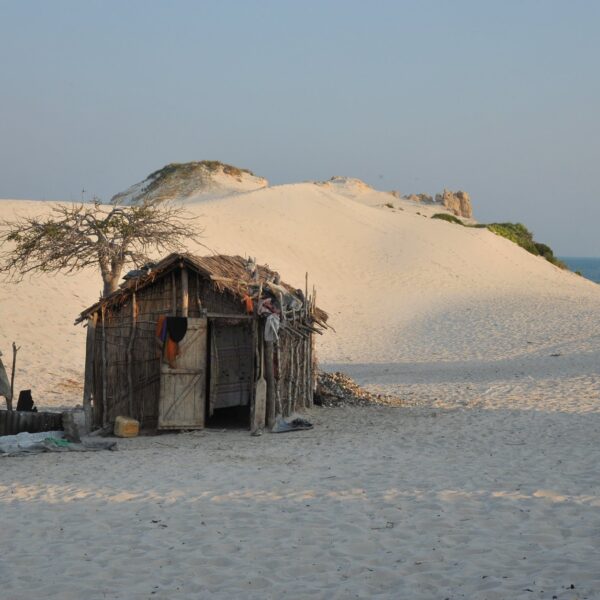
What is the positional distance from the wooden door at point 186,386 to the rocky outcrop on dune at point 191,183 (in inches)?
1436

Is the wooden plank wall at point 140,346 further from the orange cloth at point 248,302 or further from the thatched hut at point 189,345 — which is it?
the orange cloth at point 248,302

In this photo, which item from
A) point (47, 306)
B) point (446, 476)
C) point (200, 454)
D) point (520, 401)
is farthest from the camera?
point (47, 306)

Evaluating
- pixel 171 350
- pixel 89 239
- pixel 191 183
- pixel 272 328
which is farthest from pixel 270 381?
pixel 191 183

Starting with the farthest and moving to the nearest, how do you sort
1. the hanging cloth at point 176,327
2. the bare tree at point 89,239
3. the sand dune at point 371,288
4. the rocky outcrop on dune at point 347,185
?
the rocky outcrop on dune at point 347,185 < the sand dune at point 371,288 < the bare tree at point 89,239 < the hanging cloth at point 176,327

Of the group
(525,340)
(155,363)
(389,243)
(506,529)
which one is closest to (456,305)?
(525,340)

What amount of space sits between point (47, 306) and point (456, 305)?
1595 centimetres

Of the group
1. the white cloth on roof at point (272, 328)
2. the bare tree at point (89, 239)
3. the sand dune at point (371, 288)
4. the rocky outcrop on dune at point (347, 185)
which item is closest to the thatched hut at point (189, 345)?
A: the white cloth on roof at point (272, 328)

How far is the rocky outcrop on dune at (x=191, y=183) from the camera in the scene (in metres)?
51.2

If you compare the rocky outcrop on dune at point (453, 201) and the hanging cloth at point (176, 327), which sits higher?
the rocky outcrop on dune at point (453, 201)

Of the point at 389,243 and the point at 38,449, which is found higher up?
the point at 389,243

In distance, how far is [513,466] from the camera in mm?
9711

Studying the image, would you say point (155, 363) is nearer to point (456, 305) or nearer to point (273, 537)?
point (273, 537)

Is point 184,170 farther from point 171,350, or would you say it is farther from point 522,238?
point 171,350

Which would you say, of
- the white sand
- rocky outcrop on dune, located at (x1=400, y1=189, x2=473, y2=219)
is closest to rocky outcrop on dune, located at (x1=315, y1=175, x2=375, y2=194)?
rocky outcrop on dune, located at (x1=400, y1=189, x2=473, y2=219)
